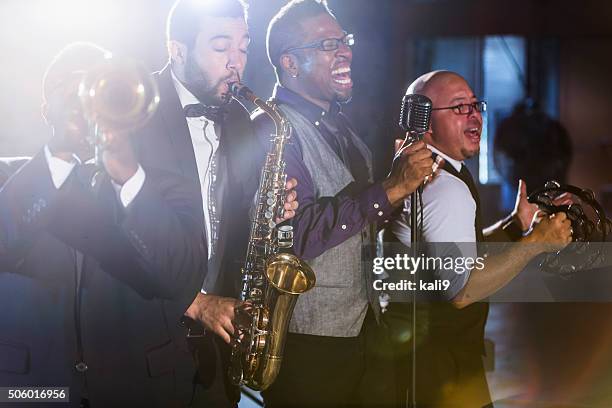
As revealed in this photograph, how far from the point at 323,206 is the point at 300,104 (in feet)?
1.15

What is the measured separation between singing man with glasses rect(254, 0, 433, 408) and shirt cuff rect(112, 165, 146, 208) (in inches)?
A: 20.3

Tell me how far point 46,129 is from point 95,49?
283 millimetres

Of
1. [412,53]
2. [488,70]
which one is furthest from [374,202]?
[488,70]

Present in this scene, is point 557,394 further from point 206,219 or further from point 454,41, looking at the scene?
point 206,219

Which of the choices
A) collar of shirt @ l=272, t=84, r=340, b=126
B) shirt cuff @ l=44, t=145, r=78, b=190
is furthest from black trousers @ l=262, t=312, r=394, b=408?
shirt cuff @ l=44, t=145, r=78, b=190

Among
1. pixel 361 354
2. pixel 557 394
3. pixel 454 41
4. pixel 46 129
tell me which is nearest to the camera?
pixel 46 129

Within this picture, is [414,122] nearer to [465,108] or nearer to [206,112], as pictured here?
[465,108]

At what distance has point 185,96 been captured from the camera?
266cm

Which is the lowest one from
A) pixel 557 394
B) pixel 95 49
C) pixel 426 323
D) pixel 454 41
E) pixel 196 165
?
pixel 557 394

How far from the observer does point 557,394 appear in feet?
14.3

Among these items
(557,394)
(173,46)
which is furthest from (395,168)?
(557,394)

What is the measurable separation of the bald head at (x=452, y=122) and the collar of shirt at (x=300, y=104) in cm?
36

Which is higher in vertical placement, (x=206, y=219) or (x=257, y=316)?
(x=206, y=219)

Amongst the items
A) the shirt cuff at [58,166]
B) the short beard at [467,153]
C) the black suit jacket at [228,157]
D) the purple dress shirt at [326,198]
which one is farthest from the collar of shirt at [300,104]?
the shirt cuff at [58,166]
